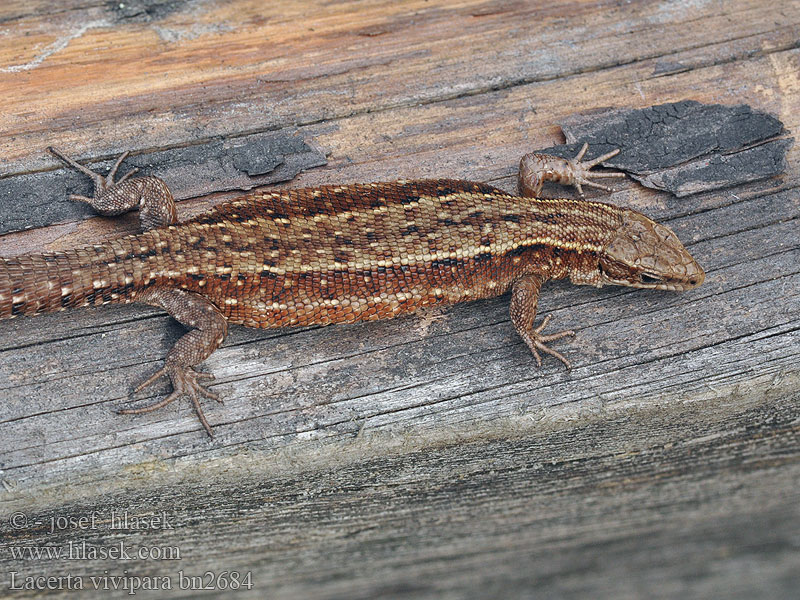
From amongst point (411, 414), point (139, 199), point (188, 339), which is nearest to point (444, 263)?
point (411, 414)

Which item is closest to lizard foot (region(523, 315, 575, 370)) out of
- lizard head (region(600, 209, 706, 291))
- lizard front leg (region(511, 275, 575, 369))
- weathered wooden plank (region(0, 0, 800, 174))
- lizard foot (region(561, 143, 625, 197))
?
lizard front leg (region(511, 275, 575, 369))

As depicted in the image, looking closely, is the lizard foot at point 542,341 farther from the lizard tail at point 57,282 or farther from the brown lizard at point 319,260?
the lizard tail at point 57,282

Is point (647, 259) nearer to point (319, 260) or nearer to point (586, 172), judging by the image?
point (586, 172)

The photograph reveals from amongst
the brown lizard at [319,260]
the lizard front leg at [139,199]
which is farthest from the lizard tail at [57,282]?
the lizard front leg at [139,199]

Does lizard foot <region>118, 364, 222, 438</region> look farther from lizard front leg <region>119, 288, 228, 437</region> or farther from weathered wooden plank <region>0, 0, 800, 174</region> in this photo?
weathered wooden plank <region>0, 0, 800, 174</region>

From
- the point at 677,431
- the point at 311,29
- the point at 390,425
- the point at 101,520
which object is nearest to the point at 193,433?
the point at 101,520
